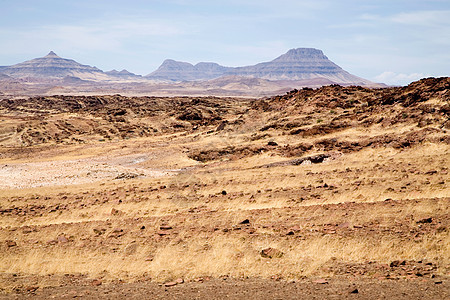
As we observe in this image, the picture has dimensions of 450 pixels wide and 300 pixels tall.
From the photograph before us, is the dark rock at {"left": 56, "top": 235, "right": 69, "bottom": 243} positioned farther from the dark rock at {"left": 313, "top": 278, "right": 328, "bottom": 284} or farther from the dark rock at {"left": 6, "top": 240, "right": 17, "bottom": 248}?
the dark rock at {"left": 313, "top": 278, "right": 328, "bottom": 284}

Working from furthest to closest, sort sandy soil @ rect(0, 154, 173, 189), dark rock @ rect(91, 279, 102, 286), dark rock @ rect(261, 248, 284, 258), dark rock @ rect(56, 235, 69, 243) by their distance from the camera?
1. sandy soil @ rect(0, 154, 173, 189)
2. dark rock @ rect(56, 235, 69, 243)
3. dark rock @ rect(261, 248, 284, 258)
4. dark rock @ rect(91, 279, 102, 286)

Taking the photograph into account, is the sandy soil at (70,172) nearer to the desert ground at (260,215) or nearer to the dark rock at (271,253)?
the desert ground at (260,215)

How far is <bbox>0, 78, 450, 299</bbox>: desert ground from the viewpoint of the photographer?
396 inches

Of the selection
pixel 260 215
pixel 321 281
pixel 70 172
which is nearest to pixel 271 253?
pixel 321 281

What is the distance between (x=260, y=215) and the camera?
15047 millimetres

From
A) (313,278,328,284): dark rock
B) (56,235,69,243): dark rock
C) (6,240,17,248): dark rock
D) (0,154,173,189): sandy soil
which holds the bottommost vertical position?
(0,154,173,189): sandy soil

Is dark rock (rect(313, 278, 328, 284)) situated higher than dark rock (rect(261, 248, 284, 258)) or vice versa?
dark rock (rect(313, 278, 328, 284))

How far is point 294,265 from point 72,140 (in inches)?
2029

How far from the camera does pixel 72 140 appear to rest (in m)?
56.1

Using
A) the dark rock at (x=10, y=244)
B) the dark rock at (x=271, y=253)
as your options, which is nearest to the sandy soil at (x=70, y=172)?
the dark rock at (x=10, y=244)

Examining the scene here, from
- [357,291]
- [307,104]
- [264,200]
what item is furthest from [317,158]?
[357,291]

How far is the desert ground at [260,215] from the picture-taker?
33.0 ft

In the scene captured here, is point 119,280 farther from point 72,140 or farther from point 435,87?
point 72,140

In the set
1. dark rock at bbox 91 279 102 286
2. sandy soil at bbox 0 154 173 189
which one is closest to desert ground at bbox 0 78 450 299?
dark rock at bbox 91 279 102 286
